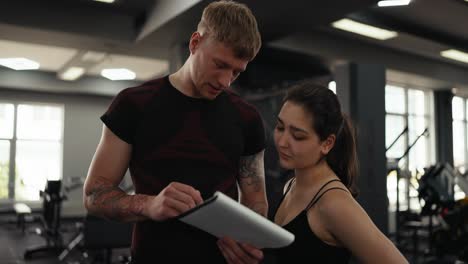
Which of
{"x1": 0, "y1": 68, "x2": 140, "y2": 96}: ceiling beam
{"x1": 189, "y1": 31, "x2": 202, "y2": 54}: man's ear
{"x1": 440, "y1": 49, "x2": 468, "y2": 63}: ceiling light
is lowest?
{"x1": 189, "y1": 31, "x2": 202, "y2": 54}: man's ear

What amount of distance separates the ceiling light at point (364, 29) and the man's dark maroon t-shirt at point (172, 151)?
458 centimetres

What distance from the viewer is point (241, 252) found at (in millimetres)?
970

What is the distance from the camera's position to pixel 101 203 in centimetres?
106

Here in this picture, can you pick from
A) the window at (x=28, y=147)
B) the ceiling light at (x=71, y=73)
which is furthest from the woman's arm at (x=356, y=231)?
the window at (x=28, y=147)

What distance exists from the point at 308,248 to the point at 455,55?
7112mm

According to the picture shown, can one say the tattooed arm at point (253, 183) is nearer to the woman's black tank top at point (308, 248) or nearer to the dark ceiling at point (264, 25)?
the woman's black tank top at point (308, 248)

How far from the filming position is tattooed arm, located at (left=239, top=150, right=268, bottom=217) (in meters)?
1.23

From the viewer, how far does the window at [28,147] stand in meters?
8.82

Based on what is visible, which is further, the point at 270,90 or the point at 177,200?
the point at 270,90

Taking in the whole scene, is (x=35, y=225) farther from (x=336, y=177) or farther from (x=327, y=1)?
(x=336, y=177)

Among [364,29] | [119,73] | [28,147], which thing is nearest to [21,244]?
[28,147]

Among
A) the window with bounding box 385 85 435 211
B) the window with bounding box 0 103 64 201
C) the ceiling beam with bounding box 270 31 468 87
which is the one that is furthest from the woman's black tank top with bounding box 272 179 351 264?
the window with bounding box 0 103 64 201

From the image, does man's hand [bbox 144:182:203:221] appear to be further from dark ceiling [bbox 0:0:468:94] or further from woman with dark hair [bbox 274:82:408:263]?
dark ceiling [bbox 0:0:468:94]

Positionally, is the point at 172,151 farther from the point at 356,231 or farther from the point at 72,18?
the point at 72,18
